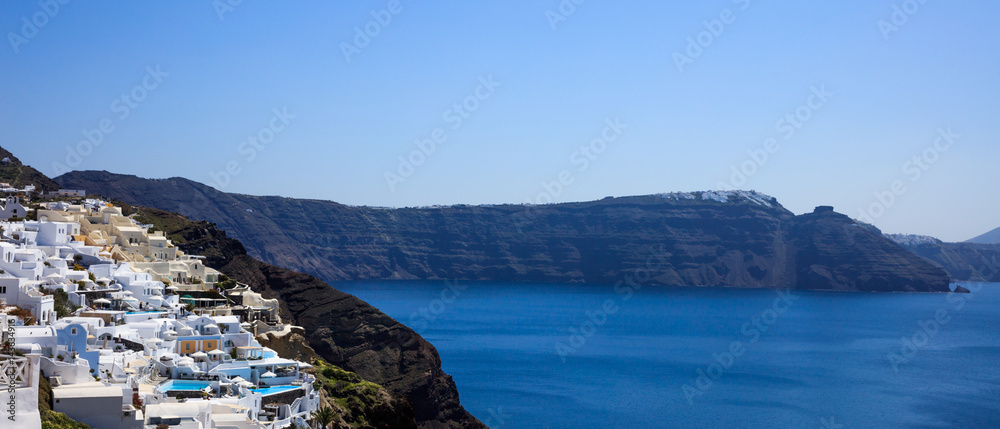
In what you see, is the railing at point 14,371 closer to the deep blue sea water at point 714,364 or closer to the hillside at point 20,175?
the deep blue sea water at point 714,364

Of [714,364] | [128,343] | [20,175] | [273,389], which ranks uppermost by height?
[20,175]

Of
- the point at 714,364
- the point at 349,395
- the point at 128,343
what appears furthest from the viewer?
the point at 714,364

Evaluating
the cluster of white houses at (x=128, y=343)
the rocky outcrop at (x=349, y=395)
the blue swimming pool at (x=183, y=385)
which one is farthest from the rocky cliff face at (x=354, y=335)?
the blue swimming pool at (x=183, y=385)

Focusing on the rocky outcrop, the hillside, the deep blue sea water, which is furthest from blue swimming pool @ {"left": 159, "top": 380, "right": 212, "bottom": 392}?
the hillside

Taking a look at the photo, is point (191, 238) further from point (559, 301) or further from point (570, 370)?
point (559, 301)

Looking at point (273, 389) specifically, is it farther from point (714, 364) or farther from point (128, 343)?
point (714, 364)

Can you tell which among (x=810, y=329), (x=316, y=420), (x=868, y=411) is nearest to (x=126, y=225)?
(x=316, y=420)

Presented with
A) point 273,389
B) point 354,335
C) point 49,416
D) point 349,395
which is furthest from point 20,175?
point 49,416

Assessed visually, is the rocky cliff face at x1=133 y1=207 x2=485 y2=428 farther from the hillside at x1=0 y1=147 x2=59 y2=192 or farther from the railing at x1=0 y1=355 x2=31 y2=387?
the railing at x1=0 y1=355 x2=31 y2=387
